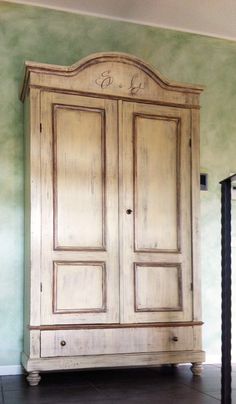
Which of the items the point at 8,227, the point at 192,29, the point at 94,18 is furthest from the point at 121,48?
Result: the point at 8,227

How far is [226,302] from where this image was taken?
2184mm

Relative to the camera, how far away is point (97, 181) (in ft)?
11.5

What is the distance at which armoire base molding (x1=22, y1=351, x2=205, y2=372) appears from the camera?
3221 mm

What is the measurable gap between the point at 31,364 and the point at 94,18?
2657mm

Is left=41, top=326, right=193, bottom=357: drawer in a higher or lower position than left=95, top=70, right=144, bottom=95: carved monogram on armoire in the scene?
lower

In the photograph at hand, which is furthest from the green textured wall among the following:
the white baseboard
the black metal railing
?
the black metal railing

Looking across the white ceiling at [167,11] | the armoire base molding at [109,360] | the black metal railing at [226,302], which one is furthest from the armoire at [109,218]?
the black metal railing at [226,302]

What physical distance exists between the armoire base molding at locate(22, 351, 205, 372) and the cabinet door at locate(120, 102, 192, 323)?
0.77 feet

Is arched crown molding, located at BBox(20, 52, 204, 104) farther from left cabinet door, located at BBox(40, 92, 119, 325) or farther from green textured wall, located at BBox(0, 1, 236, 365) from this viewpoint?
green textured wall, located at BBox(0, 1, 236, 365)

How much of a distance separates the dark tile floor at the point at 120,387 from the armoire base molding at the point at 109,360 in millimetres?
118

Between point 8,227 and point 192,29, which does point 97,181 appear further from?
point 192,29

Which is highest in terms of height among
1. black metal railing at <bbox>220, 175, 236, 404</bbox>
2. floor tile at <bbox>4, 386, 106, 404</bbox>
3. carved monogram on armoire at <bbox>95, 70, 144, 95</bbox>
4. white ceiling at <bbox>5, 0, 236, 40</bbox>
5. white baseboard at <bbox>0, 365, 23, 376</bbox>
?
white ceiling at <bbox>5, 0, 236, 40</bbox>

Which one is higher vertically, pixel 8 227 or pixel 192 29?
pixel 192 29

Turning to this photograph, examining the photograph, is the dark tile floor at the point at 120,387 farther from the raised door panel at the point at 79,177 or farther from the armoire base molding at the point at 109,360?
the raised door panel at the point at 79,177
